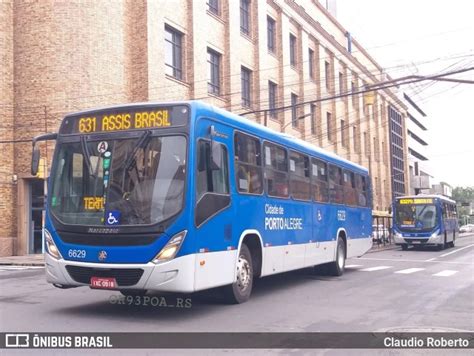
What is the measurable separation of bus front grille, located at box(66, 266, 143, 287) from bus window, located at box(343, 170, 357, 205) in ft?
30.9

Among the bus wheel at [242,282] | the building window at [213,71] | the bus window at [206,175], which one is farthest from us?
the building window at [213,71]

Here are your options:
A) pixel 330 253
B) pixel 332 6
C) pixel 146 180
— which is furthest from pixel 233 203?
pixel 332 6

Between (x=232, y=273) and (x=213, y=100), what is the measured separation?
2345 centimetres

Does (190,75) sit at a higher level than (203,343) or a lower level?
higher

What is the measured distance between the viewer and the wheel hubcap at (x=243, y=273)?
32.5ft

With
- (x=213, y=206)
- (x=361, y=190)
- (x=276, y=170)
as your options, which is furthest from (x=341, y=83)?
(x=213, y=206)

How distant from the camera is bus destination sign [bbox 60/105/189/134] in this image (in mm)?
8773

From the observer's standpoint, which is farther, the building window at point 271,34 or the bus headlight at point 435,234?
the building window at point 271,34

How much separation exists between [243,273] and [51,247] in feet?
10.7

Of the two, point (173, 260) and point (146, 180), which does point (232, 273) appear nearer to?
point (173, 260)

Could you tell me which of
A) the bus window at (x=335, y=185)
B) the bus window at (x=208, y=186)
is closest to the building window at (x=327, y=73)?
the bus window at (x=335, y=185)

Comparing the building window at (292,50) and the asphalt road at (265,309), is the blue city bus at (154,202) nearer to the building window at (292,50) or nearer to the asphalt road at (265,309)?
the asphalt road at (265,309)

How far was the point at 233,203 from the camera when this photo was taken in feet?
31.9

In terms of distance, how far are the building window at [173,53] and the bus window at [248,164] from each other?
19.5m
